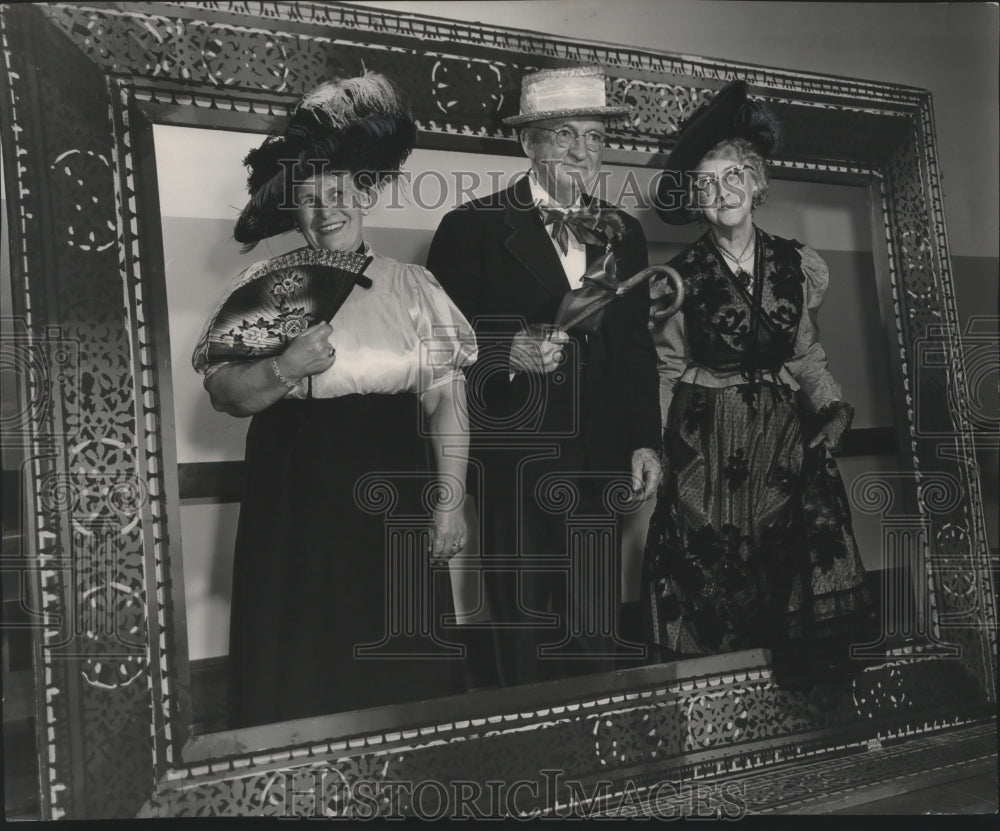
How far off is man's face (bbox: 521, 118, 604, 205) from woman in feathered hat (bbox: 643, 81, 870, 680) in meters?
0.25

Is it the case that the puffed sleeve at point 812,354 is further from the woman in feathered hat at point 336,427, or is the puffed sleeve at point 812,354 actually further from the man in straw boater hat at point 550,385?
the woman in feathered hat at point 336,427

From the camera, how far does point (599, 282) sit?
266cm

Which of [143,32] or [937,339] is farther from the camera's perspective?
[937,339]

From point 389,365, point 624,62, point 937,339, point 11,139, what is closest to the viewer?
point 11,139

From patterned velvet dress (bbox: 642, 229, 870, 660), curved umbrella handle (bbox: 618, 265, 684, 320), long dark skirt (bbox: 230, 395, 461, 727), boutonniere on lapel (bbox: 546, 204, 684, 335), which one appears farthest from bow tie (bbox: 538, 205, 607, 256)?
long dark skirt (bbox: 230, 395, 461, 727)

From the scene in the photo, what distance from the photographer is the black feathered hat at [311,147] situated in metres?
2.47

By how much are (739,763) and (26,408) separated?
210 cm

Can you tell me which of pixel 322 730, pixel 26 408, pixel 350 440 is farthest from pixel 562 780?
pixel 26 408

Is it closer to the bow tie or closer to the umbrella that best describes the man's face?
the bow tie

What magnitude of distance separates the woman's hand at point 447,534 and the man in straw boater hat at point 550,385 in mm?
66

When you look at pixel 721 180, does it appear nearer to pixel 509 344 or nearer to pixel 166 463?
pixel 509 344

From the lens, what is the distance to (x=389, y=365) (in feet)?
8.16

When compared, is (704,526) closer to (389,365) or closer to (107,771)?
(389,365)

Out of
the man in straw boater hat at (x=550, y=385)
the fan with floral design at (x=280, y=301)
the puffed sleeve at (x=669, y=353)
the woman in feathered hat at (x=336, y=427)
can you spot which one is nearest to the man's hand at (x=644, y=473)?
the man in straw boater hat at (x=550, y=385)
